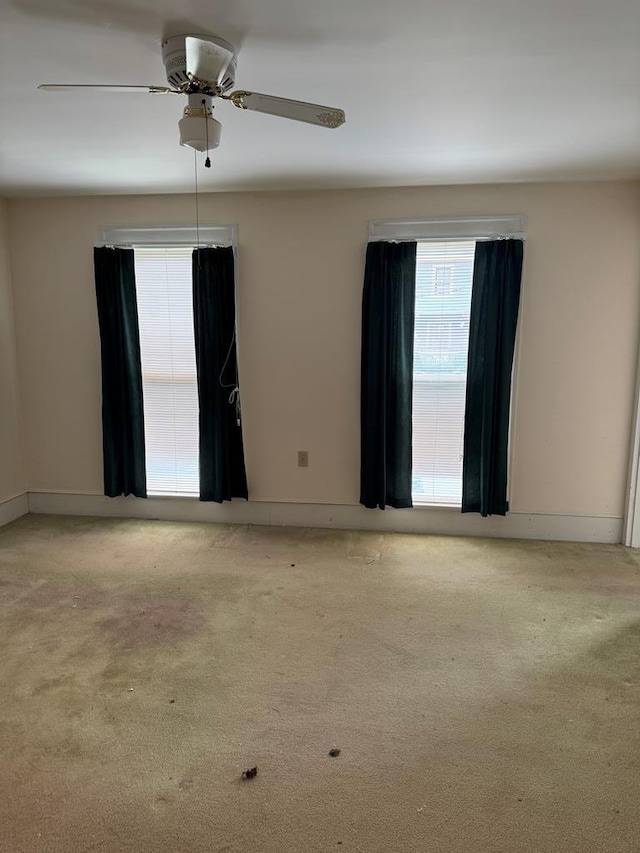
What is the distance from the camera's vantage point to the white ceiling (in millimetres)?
1659

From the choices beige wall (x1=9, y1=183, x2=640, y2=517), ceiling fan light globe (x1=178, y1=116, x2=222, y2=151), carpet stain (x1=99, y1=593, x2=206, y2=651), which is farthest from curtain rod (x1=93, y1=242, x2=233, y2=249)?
carpet stain (x1=99, y1=593, x2=206, y2=651)

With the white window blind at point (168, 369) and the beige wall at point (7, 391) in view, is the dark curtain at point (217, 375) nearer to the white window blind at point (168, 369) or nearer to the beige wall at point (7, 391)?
the white window blind at point (168, 369)

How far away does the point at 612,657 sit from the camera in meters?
2.36

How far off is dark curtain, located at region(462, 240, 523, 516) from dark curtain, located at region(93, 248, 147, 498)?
94.1 inches

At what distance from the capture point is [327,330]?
379 cm

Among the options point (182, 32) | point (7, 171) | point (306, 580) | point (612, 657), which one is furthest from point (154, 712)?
point (7, 171)

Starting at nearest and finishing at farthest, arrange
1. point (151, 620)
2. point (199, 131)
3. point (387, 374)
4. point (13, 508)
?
1. point (199, 131)
2. point (151, 620)
3. point (387, 374)
4. point (13, 508)

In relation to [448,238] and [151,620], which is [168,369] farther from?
[448,238]

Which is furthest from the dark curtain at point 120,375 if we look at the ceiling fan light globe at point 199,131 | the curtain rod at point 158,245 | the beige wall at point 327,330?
the ceiling fan light globe at point 199,131

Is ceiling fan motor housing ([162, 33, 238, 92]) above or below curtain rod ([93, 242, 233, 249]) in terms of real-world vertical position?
above

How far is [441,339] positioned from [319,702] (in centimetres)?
245

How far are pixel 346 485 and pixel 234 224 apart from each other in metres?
2.03

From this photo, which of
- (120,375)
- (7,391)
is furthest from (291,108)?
(7,391)

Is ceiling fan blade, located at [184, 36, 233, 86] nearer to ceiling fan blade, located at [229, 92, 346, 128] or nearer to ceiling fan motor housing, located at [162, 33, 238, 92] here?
ceiling fan motor housing, located at [162, 33, 238, 92]
